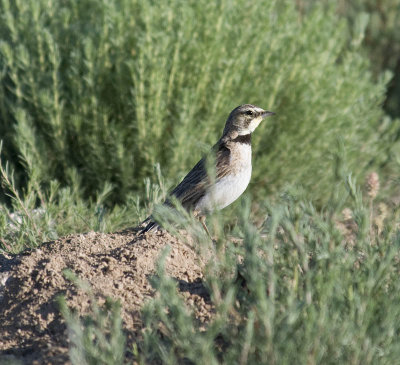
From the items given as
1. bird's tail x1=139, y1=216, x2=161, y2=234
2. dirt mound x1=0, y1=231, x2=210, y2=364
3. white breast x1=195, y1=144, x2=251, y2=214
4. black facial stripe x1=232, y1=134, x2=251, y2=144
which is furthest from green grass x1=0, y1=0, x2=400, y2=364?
dirt mound x1=0, y1=231, x2=210, y2=364

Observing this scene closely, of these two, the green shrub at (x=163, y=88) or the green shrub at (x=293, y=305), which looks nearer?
the green shrub at (x=293, y=305)

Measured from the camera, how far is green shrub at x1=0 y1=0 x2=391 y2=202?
626 centimetres

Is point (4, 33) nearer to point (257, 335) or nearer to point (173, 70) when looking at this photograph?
point (173, 70)

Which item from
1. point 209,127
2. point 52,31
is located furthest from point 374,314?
point 52,31

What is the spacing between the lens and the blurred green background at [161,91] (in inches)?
246

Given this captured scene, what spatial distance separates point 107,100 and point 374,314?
13.6 ft

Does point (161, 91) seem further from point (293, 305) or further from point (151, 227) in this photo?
point (293, 305)

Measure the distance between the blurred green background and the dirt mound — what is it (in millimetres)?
1953

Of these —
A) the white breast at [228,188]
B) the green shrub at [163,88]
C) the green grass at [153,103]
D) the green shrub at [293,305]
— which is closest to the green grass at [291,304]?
the green shrub at [293,305]

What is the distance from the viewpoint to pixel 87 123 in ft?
21.3

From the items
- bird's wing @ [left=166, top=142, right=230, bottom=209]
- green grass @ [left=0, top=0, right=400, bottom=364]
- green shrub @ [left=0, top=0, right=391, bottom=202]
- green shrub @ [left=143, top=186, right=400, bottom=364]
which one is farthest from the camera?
green shrub @ [left=0, top=0, right=391, bottom=202]

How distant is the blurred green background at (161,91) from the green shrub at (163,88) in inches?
0.5

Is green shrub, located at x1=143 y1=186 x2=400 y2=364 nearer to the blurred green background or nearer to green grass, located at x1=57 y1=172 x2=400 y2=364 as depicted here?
green grass, located at x1=57 y1=172 x2=400 y2=364

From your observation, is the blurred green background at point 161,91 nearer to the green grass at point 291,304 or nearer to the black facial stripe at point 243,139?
the black facial stripe at point 243,139
